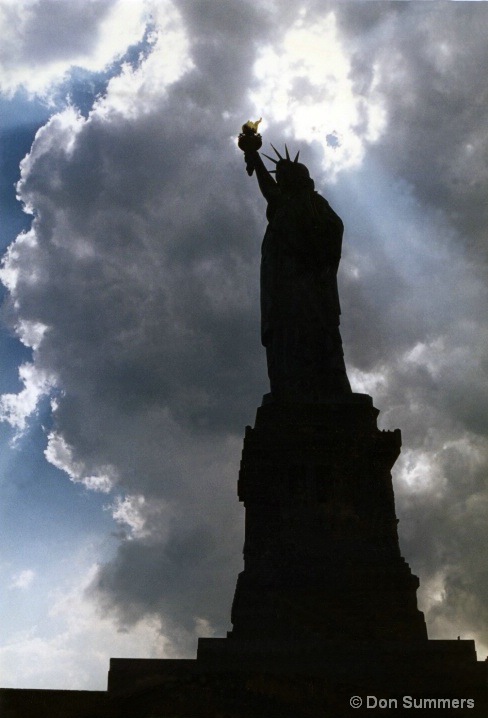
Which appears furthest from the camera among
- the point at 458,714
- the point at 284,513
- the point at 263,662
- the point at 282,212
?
the point at 282,212

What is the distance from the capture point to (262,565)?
14.8m

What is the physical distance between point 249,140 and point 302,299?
4.66m

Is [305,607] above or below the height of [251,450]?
below

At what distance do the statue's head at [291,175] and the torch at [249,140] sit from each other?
669mm

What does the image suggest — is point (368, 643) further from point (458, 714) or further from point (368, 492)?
point (368, 492)

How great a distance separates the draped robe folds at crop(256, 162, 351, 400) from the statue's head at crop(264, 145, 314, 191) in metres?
0.16

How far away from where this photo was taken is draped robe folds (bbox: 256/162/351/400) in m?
17.0

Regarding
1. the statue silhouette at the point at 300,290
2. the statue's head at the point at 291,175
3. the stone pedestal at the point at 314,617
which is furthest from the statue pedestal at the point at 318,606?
the statue's head at the point at 291,175

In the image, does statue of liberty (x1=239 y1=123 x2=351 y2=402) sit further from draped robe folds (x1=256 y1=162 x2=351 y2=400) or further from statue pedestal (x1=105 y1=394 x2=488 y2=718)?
Result: statue pedestal (x1=105 y1=394 x2=488 y2=718)

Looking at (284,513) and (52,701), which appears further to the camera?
(284,513)

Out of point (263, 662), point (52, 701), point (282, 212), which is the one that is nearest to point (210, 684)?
point (263, 662)

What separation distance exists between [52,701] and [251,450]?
→ 5.79 meters

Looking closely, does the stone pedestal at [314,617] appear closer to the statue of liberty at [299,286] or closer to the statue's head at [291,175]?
the statue of liberty at [299,286]

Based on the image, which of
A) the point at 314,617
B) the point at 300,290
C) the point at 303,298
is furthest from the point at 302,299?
Result: the point at 314,617
